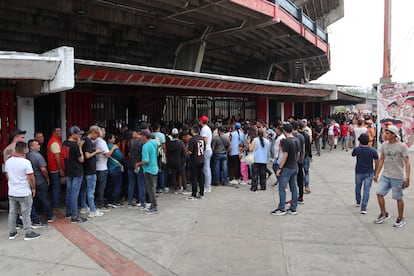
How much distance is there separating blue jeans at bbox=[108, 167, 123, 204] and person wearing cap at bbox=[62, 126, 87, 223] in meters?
0.97

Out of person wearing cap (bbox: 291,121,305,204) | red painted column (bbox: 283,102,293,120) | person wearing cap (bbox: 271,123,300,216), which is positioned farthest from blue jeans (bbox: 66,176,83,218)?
red painted column (bbox: 283,102,293,120)

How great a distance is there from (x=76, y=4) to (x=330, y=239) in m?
10.2

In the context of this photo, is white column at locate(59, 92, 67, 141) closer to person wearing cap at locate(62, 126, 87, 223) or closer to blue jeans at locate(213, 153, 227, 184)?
person wearing cap at locate(62, 126, 87, 223)

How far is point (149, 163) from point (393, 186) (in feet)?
13.8

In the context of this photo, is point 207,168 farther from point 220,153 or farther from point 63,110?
point 63,110

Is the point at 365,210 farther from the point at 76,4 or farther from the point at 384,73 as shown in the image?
the point at 384,73

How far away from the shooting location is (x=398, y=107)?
16.0 metres

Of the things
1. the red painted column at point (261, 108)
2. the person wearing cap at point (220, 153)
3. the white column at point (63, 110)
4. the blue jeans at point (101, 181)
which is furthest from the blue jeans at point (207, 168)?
the red painted column at point (261, 108)

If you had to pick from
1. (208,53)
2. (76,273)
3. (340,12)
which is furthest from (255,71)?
(76,273)

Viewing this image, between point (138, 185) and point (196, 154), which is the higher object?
point (196, 154)

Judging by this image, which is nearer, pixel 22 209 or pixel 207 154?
pixel 22 209

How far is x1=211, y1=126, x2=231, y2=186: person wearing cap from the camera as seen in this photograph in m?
8.85

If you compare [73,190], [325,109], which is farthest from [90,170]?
[325,109]

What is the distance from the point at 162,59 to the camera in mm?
16609
